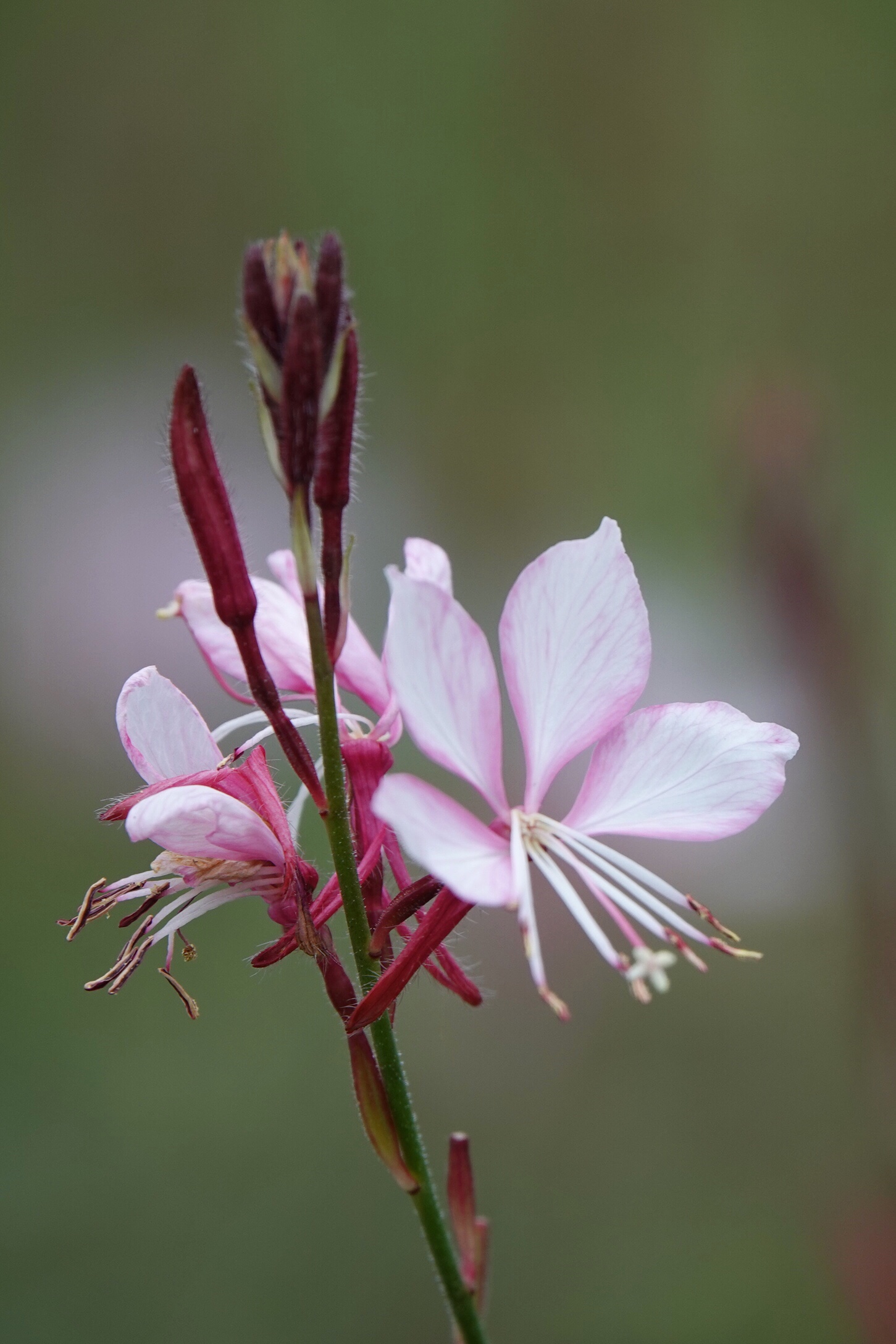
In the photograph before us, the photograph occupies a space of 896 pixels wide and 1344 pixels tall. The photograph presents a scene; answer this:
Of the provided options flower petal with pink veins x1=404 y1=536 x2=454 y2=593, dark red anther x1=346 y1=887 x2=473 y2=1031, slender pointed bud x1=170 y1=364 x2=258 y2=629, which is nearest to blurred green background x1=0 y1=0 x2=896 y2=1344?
flower petal with pink veins x1=404 y1=536 x2=454 y2=593

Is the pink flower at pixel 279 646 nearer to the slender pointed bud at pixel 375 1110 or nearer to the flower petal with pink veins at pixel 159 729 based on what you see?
the flower petal with pink veins at pixel 159 729

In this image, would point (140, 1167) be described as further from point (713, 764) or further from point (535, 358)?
point (535, 358)

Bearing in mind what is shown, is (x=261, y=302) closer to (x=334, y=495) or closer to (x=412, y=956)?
(x=334, y=495)


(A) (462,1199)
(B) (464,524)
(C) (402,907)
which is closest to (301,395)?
(C) (402,907)

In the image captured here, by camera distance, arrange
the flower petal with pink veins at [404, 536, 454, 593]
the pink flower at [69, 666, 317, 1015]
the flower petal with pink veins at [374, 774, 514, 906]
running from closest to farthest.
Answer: the flower petal with pink veins at [374, 774, 514, 906] < the pink flower at [69, 666, 317, 1015] < the flower petal with pink veins at [404, 536, 454, 593]

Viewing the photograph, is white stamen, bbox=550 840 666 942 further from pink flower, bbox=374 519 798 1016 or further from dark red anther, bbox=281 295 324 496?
dark red anther, bbox=281 295 324 496

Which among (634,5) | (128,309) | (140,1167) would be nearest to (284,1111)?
(140,1167)
